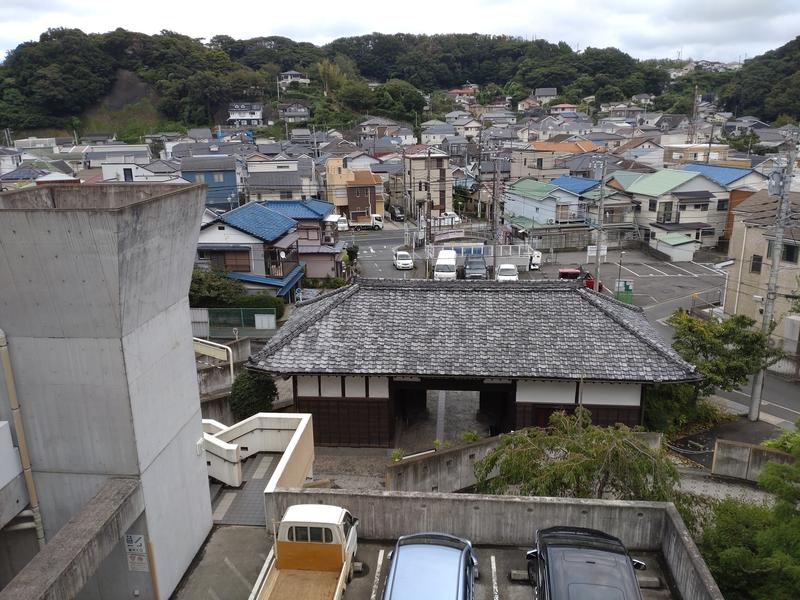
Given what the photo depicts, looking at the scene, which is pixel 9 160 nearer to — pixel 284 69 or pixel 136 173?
pixel 136 173

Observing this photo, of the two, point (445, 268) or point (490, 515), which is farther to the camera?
point (445, 268)

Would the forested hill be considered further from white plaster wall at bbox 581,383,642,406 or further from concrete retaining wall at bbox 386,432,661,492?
concrete retaining wall at bbox 386,432,661,492

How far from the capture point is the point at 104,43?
107062mm

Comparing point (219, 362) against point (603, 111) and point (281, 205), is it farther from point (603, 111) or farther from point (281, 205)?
point (603, 111)

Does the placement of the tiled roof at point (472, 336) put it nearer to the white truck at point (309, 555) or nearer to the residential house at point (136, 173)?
the white truck at point (309, 555)

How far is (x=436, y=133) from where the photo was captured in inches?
3686

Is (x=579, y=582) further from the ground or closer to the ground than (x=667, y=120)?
closer to the ground

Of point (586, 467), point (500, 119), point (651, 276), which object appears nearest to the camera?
point (586, 467)

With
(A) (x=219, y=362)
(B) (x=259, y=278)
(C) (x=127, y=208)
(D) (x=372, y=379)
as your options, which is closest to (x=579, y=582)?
(C) (x=127, y=208)

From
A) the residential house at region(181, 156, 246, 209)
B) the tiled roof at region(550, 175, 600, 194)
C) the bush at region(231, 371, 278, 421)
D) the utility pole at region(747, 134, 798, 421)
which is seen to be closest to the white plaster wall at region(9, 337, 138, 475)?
the bush at region(231, 371, 278, 421)

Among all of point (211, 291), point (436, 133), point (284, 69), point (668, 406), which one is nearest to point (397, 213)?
point (211, 291)

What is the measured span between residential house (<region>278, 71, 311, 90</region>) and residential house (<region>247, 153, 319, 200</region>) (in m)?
66.8

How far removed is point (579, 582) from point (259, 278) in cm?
2731

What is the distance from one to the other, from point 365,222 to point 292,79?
7890 cm
